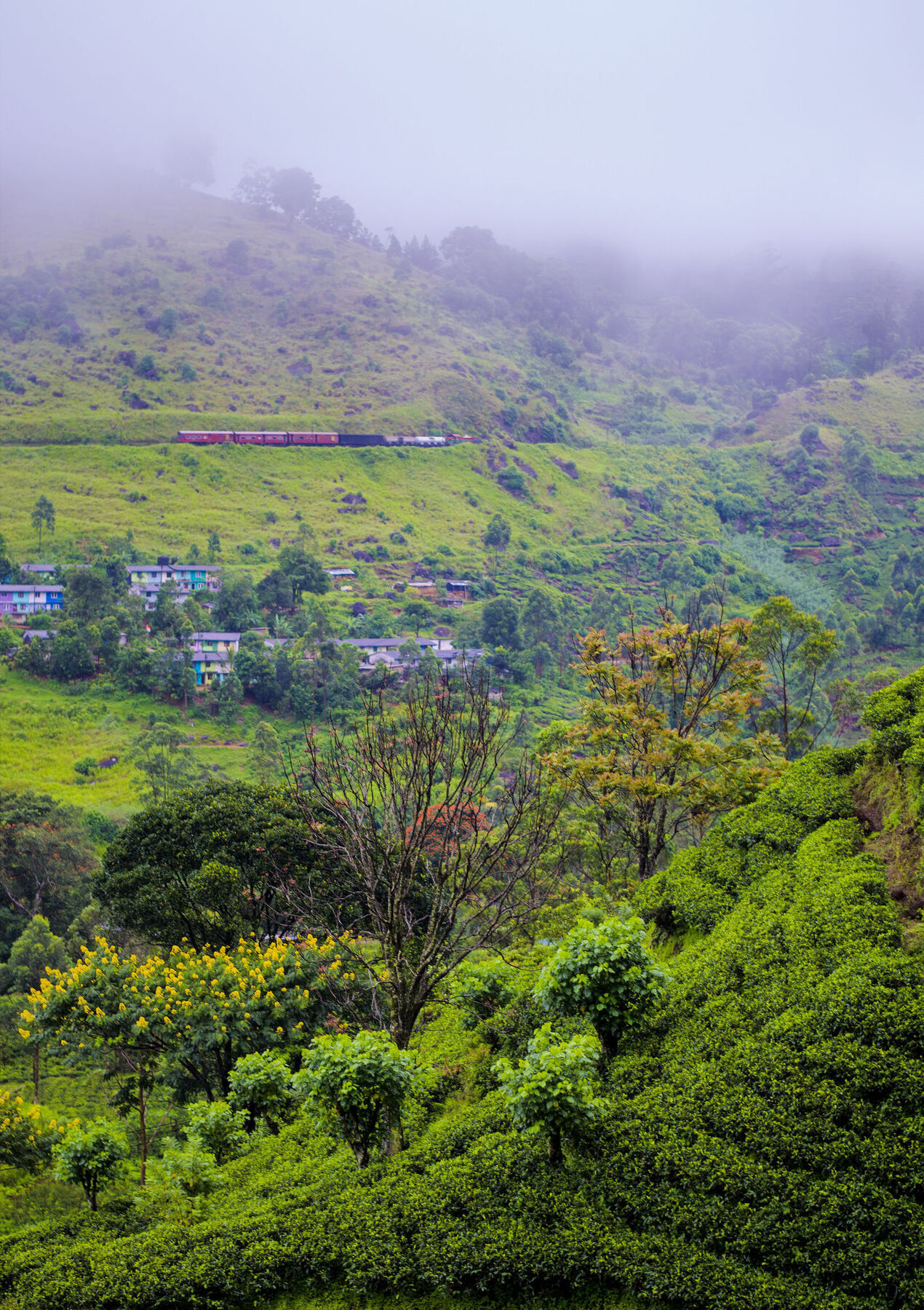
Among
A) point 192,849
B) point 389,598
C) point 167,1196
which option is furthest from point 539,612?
point 167,1196

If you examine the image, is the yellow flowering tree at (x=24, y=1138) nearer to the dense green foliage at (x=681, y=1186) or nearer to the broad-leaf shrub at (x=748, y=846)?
the dense green foliage at (x=681, y=1186)

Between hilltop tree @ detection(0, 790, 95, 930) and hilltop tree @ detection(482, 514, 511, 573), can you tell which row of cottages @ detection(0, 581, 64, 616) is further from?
hilltop tree @ detection(482, 514, 511, 573)

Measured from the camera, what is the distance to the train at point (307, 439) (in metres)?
79.4

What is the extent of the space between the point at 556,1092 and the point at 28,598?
174 ft

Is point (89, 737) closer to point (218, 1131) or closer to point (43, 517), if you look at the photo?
point (43, 517)

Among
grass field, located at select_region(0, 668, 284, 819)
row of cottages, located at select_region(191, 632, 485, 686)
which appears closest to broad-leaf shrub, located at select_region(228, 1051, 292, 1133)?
grass field, located at select_region(0, 668, 284, 819)

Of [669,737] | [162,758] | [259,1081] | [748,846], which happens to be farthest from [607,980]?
[162,758]

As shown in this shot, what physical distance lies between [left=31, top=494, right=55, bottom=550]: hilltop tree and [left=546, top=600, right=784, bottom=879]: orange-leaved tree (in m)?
55.9

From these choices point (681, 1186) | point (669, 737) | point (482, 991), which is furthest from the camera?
point (669, 737)

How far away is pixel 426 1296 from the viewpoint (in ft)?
17.2

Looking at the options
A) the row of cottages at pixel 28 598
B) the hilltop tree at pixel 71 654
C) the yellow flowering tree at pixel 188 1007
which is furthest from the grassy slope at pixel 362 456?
the yellow flowering tree at pixel 188 1007

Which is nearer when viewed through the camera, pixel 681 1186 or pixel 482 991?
pixel 681 1186

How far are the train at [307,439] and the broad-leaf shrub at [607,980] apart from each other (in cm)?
→ 7947

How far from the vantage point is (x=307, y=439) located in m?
83.9
